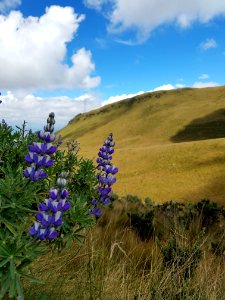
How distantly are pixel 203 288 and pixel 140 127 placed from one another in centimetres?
9681

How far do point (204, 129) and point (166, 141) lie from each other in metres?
8.85

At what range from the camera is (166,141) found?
81.1m

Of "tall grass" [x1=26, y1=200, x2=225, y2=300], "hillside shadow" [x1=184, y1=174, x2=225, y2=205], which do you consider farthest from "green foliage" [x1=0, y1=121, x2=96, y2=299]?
"hillside shadow" [x1=184, y1=174, x2=225, y2=205]

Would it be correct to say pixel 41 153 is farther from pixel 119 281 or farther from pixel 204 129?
pixel 204 129

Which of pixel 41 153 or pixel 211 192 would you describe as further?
pixel 211 192

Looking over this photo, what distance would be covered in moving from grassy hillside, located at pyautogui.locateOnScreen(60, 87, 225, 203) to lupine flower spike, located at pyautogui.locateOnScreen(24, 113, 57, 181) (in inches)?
549

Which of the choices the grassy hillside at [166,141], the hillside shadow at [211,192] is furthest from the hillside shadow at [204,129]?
the hillside shadow at [211,192]

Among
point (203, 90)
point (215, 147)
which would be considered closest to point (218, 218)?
point (215, 147)

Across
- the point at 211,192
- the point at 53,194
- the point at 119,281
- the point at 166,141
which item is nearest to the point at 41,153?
the point at 53,194

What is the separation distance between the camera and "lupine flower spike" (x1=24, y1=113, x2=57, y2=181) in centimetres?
342

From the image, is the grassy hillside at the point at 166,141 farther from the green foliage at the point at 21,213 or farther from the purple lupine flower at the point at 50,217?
the purple lupine flower at the point at 50,217

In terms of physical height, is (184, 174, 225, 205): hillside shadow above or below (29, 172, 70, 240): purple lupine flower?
below

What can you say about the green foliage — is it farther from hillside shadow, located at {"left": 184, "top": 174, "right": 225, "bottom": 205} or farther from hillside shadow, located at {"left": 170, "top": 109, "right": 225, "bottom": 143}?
hillside shadow, located at {"left": 170, "top": 109, "right": 225, "bottom": 143}

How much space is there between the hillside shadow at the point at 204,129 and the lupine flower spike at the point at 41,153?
73979mm
